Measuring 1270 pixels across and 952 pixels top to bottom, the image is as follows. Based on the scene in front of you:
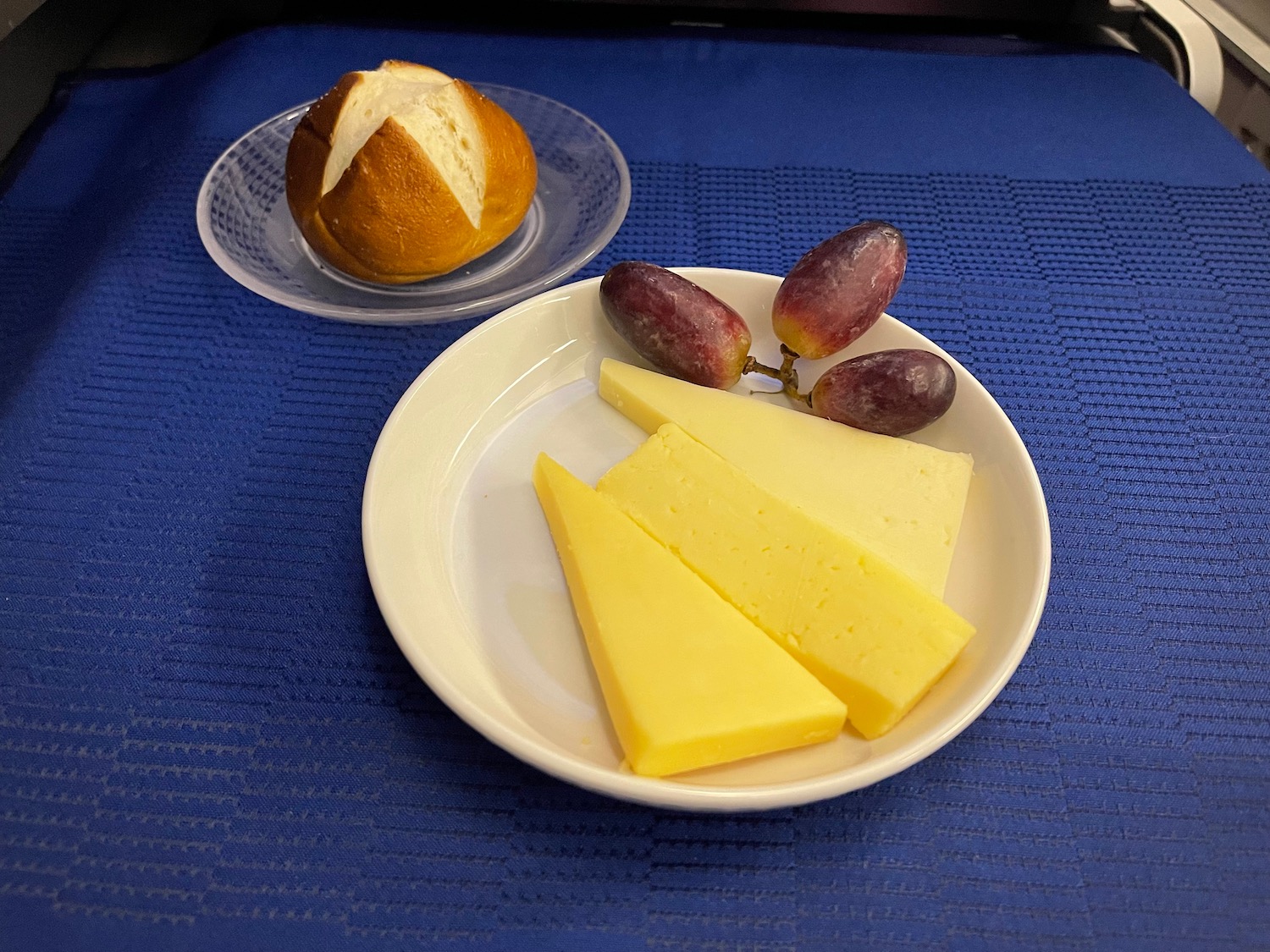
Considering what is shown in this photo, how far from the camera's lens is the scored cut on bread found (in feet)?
2.02

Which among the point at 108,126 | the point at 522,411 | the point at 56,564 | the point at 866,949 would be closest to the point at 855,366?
the point at 522,411

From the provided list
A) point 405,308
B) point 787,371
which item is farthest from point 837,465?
point 405,308

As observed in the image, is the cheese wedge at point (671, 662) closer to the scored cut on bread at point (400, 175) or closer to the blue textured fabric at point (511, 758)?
the blue textured fabric at point (511, 758)

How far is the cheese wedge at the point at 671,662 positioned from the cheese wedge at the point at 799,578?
18 millimetres

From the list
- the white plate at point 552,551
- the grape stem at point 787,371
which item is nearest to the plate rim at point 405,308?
the white plate at point 552,551

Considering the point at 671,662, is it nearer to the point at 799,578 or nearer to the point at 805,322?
the point at 799,578

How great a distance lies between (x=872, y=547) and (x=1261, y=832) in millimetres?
246

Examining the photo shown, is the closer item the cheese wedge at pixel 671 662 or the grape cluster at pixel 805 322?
the cheese wedge at pixel 671 662

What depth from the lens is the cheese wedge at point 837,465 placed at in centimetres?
51

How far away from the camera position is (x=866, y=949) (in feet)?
1.31

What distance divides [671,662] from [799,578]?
10 centimetres

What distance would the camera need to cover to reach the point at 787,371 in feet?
1.93

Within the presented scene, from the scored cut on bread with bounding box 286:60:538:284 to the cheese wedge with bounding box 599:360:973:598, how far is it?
0.18 m

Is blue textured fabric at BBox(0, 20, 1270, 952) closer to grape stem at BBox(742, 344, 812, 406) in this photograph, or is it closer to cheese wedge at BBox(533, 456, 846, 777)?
cheese wedge at BBox(533, 456, 846, 777)
